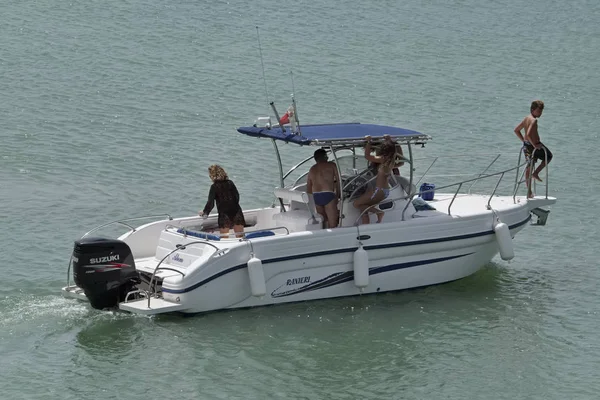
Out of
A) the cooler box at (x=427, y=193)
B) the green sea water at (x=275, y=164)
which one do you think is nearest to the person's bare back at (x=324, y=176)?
→ the green sea water at (x=275, y=164)

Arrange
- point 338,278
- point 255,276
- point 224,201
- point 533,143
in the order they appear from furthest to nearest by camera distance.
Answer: point 533,143 < point 224,201 < point 338,278 < point 255,276

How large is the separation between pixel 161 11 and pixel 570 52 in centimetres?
1138

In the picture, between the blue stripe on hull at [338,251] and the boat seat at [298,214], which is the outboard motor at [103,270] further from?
the boat seat at [298,214]

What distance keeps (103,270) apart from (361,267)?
3154 millimetres

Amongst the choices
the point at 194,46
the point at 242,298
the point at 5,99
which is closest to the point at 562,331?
the point at 242,298

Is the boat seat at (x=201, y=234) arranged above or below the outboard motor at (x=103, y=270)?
above

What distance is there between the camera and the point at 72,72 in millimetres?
25812

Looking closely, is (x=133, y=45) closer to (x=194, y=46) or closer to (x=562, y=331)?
(x=194, y=46)

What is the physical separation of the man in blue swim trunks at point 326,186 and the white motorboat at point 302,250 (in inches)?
4.9

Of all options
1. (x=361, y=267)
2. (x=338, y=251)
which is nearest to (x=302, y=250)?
(x=338, y=251)

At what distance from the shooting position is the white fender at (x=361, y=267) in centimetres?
1345

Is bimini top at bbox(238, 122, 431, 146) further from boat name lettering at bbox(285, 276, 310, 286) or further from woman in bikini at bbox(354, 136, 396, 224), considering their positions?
boat name lettering at bbox(285, 276, 310, 286)

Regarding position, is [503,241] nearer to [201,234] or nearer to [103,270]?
[201,234]

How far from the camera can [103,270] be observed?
40.9 ft
